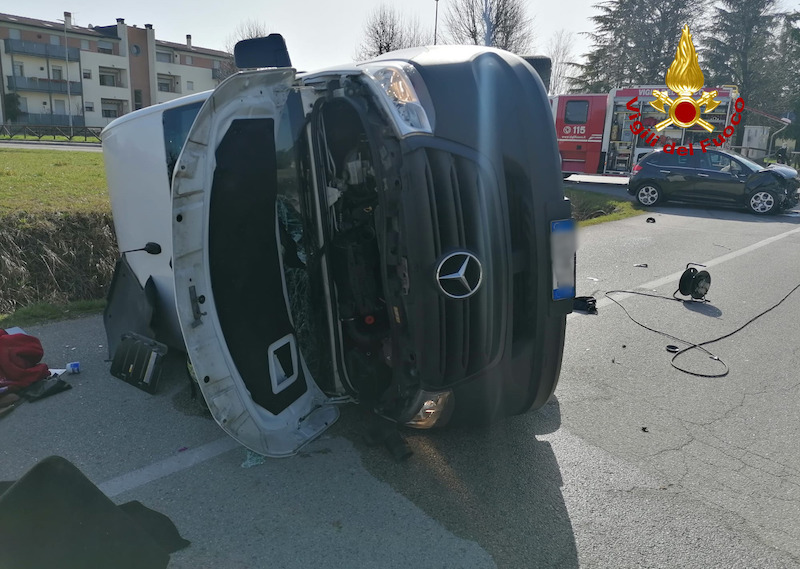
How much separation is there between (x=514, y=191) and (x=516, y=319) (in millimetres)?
638

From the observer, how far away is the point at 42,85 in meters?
54.2

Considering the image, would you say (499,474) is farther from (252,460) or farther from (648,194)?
(648,194)

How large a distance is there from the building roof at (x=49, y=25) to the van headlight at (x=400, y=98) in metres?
67.0

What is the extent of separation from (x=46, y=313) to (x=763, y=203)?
14837mm

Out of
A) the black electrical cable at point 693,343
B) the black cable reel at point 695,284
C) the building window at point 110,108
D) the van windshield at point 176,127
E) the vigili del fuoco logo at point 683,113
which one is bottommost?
the black electrical cable at point 693,343

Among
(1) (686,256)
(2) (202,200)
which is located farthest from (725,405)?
(1) (686,256)

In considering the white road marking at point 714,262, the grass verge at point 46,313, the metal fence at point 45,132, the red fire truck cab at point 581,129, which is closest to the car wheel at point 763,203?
the white road marking at point 714,262

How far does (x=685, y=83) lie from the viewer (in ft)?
67.9

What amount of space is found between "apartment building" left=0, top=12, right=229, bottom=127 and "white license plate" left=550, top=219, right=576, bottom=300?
5821cm

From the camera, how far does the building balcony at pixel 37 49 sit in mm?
53406

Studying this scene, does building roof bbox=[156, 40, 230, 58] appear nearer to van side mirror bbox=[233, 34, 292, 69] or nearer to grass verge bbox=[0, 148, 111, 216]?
grass verge bbox=[0, 148, 111, 216]

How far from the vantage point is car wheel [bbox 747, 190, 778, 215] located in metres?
13.9

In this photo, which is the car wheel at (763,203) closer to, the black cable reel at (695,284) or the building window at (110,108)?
the black cable reel at (695,284)

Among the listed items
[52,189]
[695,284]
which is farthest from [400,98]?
[52,189]
